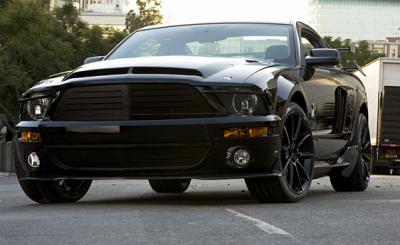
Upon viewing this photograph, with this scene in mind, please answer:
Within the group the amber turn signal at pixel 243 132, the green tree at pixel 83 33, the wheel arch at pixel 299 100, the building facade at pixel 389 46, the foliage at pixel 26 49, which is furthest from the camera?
the building facade at pixel 389 46

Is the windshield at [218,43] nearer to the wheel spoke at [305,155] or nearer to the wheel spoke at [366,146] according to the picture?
the wheel spoke at [305,155]

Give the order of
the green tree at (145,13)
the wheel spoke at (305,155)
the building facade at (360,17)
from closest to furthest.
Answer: the wheel spoke at (305,155)
the green tree at (145,13)
the building facade at (360,17)

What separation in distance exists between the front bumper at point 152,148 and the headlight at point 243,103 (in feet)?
0.21

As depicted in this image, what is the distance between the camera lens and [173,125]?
643 centimetres

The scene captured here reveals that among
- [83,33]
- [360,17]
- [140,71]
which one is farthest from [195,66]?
[360,17]

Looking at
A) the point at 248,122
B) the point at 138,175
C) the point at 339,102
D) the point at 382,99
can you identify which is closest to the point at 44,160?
the point at 138,175

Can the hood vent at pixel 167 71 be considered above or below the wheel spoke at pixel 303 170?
above

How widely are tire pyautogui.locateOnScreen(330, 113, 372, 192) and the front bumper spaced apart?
8.79 feet

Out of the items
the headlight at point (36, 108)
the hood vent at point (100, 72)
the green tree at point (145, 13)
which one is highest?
the green tree at point (145, 13)

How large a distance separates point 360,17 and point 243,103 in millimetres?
146489

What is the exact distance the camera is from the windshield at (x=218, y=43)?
7770 mm

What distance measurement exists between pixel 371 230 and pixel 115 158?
226cm

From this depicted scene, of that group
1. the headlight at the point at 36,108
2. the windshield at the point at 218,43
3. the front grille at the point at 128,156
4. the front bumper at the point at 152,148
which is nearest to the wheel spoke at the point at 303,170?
the front bumper at the point at 152,148

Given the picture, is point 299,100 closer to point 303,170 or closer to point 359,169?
point 303,170
